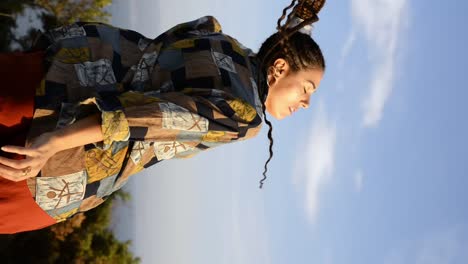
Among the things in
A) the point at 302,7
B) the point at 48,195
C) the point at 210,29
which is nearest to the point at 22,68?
the point at 48,195

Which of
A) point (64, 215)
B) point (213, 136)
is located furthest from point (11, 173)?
point (213, 136)

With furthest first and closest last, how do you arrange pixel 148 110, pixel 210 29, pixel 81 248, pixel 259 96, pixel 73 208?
pixel 81 248 → pixel 210 29 → pixel 259 96 → pixel 73 208 → pixel 148 110

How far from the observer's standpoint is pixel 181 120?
1.85m

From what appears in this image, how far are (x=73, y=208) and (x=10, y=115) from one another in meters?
0.49

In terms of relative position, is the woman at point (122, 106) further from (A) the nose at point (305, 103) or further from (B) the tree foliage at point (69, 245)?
(B) the tree foliage at point (69, 245)

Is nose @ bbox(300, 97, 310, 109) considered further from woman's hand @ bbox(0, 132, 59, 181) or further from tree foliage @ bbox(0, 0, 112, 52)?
tree foliage @ bbox(0, 0, 112, 52)

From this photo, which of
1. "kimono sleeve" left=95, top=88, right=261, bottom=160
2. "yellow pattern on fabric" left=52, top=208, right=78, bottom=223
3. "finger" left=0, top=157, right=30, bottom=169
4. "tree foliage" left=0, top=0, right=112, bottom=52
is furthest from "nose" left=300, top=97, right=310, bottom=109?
"tree foliage" left=0, top=0, right=112, bottom=52

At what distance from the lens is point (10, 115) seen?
6.05ft

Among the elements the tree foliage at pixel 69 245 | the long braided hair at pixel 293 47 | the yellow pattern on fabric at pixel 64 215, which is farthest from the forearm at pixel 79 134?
the tree foliage at pixel 69 245

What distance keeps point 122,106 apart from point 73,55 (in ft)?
1.46

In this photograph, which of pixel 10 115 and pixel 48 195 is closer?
pixel 10 115

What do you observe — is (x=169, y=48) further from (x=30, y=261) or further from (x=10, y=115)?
(x=30, y=261)

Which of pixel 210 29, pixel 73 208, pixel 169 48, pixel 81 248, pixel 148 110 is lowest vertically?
pixel 81 248

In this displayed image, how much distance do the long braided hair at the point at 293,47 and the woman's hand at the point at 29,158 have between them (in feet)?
3.26
